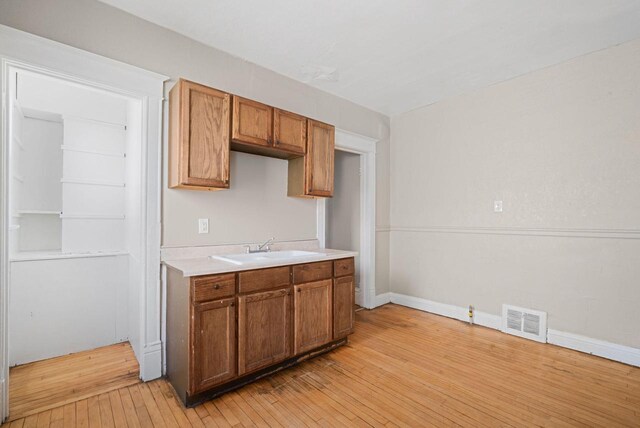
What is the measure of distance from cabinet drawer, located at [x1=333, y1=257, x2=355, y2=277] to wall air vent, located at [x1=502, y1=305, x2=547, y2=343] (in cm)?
172

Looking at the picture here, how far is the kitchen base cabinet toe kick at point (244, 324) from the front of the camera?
1.90 m

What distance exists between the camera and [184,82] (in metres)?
2.16

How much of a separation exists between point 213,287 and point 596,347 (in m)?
3.19

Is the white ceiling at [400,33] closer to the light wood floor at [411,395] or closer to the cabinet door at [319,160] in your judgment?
the cabinet door at [319,160]

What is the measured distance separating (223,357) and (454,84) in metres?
3.40

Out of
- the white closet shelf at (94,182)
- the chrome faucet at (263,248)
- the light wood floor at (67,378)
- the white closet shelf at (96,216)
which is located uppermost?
the white closet shelf at (94,182)

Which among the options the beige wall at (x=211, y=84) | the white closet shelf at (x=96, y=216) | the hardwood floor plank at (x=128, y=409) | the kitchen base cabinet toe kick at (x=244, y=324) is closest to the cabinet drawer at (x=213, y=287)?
the kitchen base cabinet toe kick at (x=244, y=324)

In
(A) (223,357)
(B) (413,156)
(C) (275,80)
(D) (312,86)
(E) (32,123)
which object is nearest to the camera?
(A) (223,357)

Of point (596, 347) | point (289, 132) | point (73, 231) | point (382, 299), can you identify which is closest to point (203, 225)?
point (289, 132)

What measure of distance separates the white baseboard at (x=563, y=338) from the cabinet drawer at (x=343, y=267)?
1.55 m

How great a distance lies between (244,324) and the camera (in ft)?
6.84

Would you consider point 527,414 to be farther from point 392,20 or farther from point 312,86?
point 312,86

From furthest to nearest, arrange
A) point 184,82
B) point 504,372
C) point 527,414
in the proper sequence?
1. point 504,372
2. point 184,82
3. point 527,414

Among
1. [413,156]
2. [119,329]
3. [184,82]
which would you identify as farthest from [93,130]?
[413,156]
